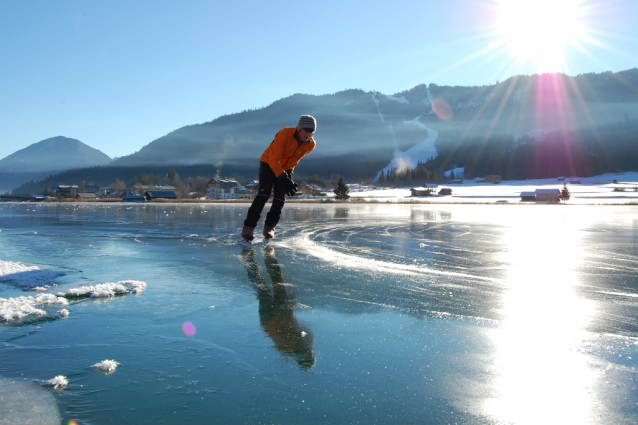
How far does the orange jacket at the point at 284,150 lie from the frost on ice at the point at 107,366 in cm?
446

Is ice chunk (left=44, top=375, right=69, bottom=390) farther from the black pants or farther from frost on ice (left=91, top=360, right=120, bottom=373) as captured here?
the black pants

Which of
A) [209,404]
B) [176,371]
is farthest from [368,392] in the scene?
[176,371]

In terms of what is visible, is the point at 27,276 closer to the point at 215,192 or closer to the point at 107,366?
the point at 107,366

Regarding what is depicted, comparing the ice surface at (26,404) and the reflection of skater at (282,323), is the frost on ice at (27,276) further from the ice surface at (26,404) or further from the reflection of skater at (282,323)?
the ice surface at (26,404)

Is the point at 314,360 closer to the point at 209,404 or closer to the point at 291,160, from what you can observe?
the point at 209,404

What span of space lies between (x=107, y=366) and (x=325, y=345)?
4.06ft

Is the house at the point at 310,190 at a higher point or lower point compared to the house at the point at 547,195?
higher

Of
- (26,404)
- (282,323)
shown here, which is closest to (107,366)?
(26,404)

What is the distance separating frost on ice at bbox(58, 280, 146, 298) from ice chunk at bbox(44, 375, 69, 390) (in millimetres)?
1770

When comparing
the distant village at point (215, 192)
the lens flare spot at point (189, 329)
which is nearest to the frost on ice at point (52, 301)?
the lens flare spot at point (189, 329)

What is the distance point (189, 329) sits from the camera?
A: 292 cm

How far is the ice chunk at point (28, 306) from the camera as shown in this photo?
3173 mm

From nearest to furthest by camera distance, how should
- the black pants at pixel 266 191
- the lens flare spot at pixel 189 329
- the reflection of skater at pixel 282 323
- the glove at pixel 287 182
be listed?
1. the reflection of skater at pixel 282 323
2. the lens flare spot at pixel 189 329
3. the glove at pixel 287 182
4. the black pants at pixel 266 191

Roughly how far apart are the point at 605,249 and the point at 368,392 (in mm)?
6876
